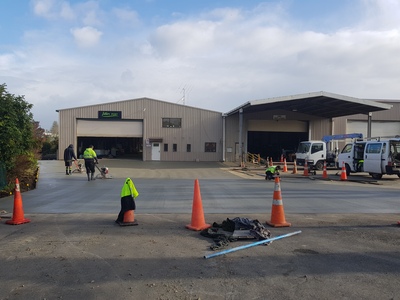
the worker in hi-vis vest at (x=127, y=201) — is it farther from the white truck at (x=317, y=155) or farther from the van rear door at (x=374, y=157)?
the white truck at (x=317, y=155)

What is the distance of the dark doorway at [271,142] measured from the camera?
Answer: 47031 mm

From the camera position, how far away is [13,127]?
1065 centimetres

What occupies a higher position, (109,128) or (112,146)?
(109,128)

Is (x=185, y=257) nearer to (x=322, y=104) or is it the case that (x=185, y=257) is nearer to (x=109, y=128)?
(x=322, y=104)

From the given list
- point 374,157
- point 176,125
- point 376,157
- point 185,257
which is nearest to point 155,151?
point 176,125

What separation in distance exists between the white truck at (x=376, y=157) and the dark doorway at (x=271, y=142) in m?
24.4

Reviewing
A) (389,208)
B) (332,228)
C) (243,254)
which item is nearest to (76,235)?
(243,254)

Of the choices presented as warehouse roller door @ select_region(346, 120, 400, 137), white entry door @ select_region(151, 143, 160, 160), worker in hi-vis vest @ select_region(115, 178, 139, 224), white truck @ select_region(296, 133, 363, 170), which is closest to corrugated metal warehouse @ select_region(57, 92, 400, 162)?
white entry door @ select_region(151, 143, 160, 160)

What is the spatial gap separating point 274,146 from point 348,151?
26036mm

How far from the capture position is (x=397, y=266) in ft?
16.3

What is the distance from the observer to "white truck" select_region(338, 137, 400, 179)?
1834 centimetres

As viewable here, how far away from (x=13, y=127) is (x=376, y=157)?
17.2 meters

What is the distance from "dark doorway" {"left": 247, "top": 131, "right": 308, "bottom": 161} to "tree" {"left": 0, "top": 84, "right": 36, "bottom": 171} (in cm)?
3721

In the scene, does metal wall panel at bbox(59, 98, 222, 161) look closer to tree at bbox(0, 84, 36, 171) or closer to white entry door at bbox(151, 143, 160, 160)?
white entry door at bbox(151, 143, 160, 160)
